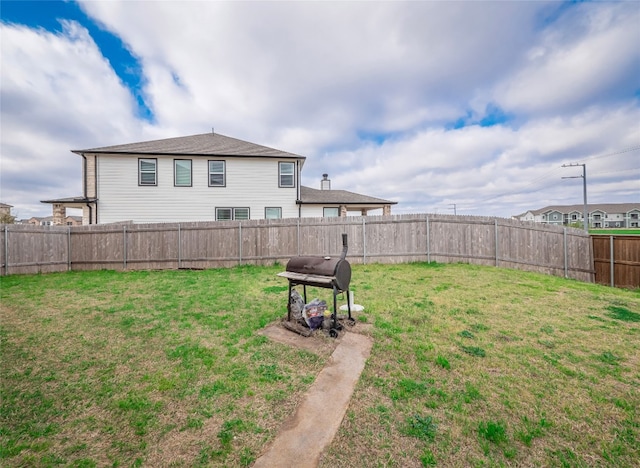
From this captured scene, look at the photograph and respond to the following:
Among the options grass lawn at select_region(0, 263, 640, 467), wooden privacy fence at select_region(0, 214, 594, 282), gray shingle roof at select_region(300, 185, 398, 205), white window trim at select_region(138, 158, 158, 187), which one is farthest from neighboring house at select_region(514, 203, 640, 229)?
white window trim at select_region(138, 158, 158, 187)

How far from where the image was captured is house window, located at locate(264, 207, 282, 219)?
51.0 feet

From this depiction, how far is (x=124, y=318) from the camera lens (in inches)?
205

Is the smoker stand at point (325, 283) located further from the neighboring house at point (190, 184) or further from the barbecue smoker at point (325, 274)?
the neighboring house at point (190, 184)

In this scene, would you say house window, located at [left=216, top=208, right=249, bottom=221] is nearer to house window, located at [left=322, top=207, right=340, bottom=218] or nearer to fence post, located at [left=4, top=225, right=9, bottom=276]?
house window, located at [left=322, top=207, right=340, bottom=218]

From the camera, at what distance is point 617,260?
917 cm

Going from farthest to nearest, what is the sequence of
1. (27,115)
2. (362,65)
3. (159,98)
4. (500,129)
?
(500,129), (159,98), (27,115), (362,65)

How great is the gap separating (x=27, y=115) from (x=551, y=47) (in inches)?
875

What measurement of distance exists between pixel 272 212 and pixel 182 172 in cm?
570

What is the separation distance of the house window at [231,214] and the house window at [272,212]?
1148mm

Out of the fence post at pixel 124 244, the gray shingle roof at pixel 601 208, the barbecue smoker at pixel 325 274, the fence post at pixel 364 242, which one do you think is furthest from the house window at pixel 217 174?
the gray shingle roof at pixel 601 208

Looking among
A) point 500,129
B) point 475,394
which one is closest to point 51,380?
point 475,394

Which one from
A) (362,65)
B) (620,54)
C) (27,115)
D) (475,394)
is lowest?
(475,394)

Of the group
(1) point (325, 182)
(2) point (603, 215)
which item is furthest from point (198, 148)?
(2) point (603, 215)

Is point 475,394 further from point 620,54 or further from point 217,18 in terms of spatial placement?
point 620,54
